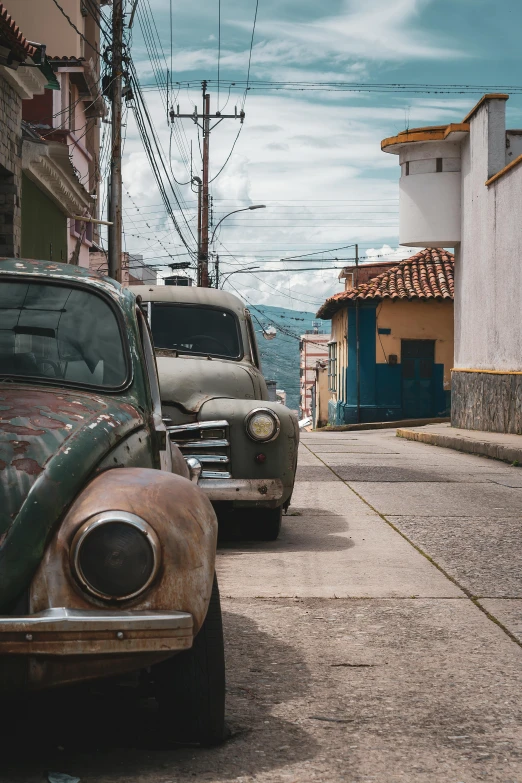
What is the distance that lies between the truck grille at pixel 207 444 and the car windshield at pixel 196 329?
121 cm

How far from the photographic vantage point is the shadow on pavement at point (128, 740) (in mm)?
3125

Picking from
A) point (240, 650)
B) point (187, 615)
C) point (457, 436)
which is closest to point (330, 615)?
point (240, 650)

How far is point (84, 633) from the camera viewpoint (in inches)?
110

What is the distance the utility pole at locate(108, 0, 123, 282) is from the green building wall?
1.25 metres

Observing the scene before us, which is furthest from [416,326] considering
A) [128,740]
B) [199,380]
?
[128,740]

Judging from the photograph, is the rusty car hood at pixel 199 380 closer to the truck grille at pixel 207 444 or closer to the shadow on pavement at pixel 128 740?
the truck grille at pixel 207 444

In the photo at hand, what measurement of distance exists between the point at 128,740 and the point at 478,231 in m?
24.3

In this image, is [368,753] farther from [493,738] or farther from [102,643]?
[102,643]

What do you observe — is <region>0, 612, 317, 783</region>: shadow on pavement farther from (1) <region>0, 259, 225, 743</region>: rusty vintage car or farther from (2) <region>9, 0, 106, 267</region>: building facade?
(2) <region>9, 0, 106, 267</region>: building facade

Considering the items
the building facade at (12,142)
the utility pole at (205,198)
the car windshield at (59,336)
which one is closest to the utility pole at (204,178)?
the utility pole at (205,198)

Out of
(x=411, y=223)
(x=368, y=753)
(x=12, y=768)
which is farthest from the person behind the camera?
(x=411, y=223)

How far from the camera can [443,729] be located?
359cm

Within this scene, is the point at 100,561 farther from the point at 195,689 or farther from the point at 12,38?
the point at 12,38

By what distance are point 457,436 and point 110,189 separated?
8469mm
